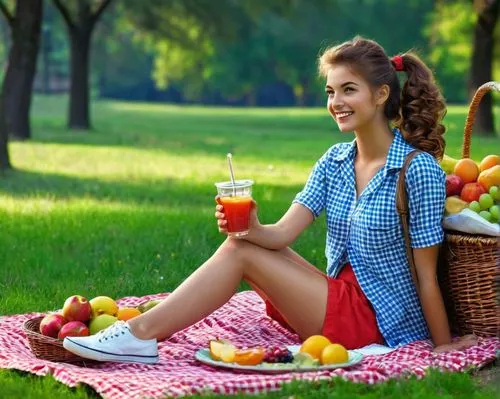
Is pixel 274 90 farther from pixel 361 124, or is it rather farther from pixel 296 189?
→ pixel 361 124

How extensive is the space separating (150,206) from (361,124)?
19.5ft

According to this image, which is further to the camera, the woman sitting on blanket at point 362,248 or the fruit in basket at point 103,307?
the fruit in basket at point 103,307

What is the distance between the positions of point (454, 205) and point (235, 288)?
1.07 m

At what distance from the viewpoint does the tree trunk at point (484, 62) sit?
2308cm

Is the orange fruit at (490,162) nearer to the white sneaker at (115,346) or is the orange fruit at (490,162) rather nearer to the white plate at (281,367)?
the white plate at (281,367)

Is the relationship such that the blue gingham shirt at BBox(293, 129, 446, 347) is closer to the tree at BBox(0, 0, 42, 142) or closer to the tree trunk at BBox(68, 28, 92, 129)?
the tree at BBox(0, 0, 42, 142)

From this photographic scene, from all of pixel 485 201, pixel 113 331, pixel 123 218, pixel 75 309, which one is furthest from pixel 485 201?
pixel 123 218

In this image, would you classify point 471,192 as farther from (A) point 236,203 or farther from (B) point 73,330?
(B) point 73,330

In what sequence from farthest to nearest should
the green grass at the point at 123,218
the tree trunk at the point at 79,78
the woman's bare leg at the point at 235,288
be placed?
the tree trunk at the point at 79,78
the green grass at the point at 123,218
the woman's bare leg at the point at 235,288

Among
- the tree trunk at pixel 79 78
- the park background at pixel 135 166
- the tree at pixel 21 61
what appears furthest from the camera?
the tree trunk at pixel 79 78

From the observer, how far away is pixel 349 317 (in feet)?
17.2

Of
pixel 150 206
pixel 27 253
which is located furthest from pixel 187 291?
pixel 150 206

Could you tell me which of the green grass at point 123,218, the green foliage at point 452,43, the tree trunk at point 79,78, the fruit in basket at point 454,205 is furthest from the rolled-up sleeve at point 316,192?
the green foliage at point 452,43

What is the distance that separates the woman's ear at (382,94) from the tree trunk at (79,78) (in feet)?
70.6
